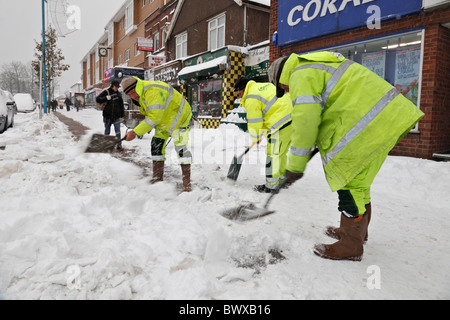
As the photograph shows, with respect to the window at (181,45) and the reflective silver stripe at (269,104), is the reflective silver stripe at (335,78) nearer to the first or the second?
the reflective silver stripe at (269,104)

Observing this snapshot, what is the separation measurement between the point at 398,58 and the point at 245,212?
18.3 ft

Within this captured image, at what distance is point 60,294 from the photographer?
66.7 inches

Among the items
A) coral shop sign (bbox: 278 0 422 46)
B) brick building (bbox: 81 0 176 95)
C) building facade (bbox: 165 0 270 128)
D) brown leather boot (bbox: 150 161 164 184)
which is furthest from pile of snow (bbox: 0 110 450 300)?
brick building (bbox: 81 0 176 95)

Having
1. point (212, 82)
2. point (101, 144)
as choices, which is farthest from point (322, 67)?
point (212, 82)

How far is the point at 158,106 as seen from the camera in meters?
4.01

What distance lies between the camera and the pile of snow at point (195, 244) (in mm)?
1822

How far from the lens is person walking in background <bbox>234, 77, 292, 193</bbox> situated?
13.3 feet

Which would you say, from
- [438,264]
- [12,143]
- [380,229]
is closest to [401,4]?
[380,229]

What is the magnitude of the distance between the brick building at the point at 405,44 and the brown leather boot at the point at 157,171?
4982 mm

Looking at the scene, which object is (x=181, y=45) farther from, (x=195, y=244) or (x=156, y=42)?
(x=195, y=244)

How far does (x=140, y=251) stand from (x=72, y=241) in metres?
0.55

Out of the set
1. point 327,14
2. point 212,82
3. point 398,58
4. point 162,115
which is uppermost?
point 327,14

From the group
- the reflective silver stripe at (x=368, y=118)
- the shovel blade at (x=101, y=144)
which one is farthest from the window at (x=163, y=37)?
the reflective silver stripe at (x=368, y=118)

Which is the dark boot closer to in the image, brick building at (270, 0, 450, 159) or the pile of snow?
the pile of snow
